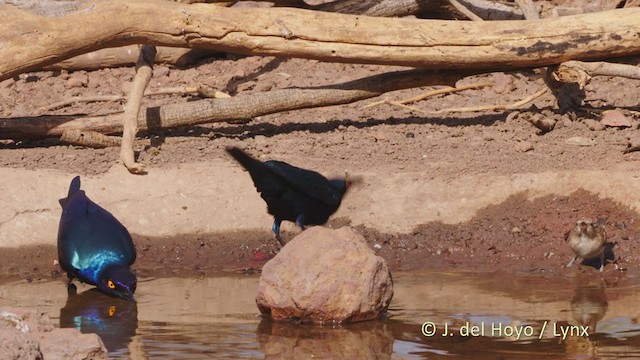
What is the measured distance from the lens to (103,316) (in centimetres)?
713

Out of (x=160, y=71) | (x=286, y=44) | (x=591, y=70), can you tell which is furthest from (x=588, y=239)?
(x=160, y=71)

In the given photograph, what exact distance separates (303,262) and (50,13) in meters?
6.26

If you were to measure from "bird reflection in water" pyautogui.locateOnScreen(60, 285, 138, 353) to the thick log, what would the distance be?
234 cm

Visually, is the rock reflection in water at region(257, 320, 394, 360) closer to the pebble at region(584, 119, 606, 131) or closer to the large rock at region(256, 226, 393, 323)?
the large rock at region(256, 226, 393, 323)

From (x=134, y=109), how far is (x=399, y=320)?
371cm

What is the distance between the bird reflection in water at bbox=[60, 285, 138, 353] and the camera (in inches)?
259

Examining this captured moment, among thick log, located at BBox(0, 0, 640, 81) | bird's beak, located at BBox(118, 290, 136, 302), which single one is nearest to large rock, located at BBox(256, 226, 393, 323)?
bird's beak, located at BBox(118, 290, 136, 302)

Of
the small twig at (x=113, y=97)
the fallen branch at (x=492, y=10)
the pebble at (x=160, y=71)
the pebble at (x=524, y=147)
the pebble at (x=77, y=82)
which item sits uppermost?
the fallen branch at (x=492, y=10)

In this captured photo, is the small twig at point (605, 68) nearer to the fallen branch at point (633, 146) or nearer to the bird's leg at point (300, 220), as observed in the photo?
the fallen branch at point (633, 146)

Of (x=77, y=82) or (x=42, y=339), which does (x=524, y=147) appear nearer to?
(x=77, y=82)

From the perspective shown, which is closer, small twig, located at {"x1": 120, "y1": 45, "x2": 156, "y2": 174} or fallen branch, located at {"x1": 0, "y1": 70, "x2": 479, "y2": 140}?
small twig, located at {"x1": 120, "y1": 45, "x2": 156, "y2": 174}

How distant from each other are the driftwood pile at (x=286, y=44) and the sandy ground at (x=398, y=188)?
25cm

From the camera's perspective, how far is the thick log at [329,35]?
926 centimetres

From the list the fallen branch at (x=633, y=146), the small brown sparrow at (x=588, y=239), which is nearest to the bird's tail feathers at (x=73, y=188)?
the small brown sparrow at (x=588, y=239)
